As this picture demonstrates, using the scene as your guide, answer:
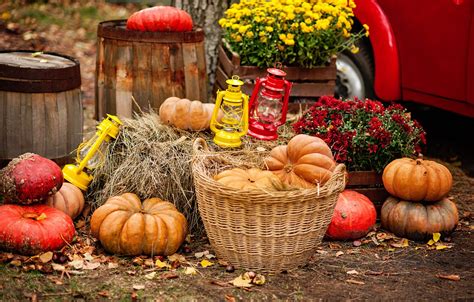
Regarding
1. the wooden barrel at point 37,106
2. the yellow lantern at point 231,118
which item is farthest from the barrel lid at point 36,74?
the yellow lantern at point 231,118

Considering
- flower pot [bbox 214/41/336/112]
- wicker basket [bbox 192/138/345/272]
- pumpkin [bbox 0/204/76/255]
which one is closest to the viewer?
wicker basket [bbox 192/138/345/272]

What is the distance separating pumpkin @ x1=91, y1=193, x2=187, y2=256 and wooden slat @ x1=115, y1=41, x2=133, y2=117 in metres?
1.19

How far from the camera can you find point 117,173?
4.81 meters

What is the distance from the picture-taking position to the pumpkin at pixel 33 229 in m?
4.08

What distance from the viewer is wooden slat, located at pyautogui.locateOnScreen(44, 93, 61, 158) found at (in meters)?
4.82

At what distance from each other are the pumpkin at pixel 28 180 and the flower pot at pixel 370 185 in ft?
6.75

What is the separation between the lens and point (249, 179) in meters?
4.15

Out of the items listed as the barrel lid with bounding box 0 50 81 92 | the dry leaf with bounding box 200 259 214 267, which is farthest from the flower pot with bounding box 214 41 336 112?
the dry leaf with bounding box 200 259 214 267

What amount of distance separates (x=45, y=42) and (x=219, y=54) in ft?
16.5

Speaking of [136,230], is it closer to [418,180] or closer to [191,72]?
[191,72]

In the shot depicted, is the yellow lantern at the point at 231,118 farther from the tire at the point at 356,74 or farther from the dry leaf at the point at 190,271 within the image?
the tire at the point at 356,74

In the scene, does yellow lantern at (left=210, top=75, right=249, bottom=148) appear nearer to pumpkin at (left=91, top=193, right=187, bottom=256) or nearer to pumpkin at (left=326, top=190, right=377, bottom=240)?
pumpkin at (left=91, top=193, right=187, bottom=256)

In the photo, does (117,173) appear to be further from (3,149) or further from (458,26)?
(458,26)

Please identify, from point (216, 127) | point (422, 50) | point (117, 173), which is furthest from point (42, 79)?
point (422, 50)
